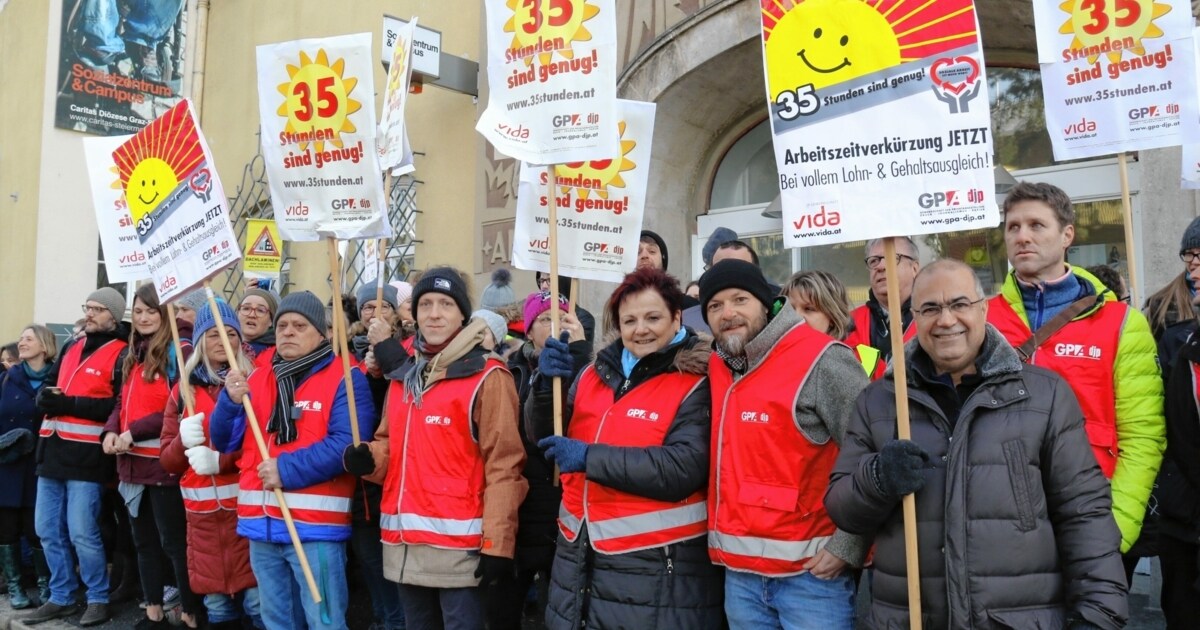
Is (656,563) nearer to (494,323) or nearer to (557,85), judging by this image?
(494,323)

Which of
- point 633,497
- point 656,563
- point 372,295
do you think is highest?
point 372,295

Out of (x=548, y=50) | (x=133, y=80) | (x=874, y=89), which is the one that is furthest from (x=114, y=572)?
(x=133, y=80)

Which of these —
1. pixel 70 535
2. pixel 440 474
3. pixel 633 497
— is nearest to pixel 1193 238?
pixel 633 497

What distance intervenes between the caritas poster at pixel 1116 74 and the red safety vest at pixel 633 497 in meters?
2.06

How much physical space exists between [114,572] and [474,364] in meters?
4.53

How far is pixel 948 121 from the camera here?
2832 mm

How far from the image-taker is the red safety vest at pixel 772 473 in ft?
10.3

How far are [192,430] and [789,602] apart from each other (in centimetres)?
335

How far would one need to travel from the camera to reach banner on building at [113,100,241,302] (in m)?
4.90

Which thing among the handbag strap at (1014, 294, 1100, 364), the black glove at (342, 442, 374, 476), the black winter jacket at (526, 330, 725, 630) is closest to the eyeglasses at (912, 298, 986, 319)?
the handbag strap at (1014, 294, 1100, 364)

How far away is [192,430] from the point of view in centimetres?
505

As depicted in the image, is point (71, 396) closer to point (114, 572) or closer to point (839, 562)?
point (114, 572)

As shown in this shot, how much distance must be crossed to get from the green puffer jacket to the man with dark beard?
817mm

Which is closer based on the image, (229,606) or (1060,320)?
(1060,320)
